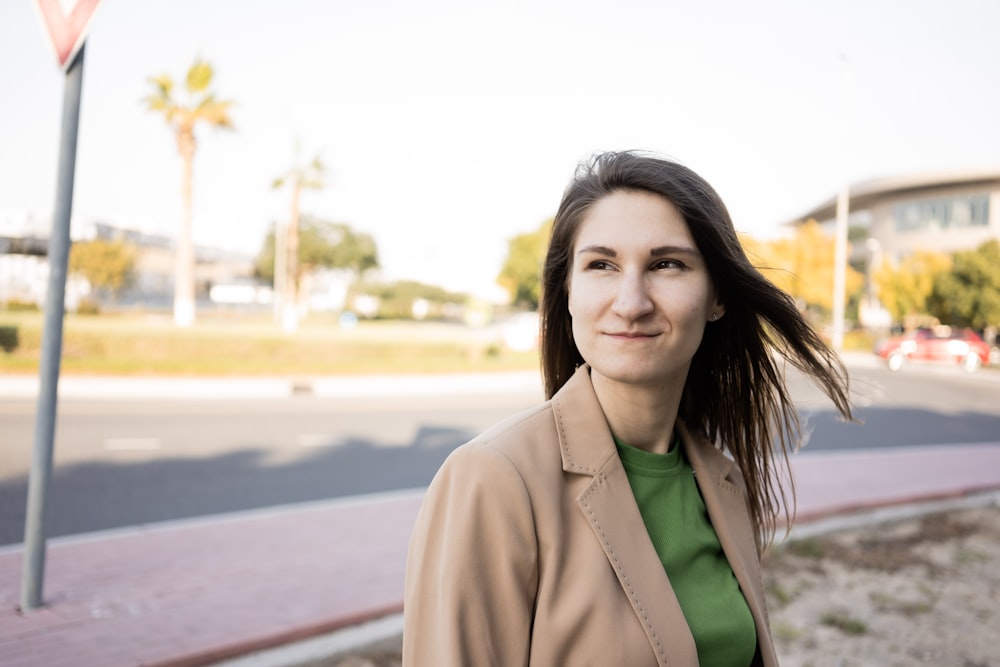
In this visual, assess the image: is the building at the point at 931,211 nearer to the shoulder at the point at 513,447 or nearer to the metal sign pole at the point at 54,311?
the metal sign pole at the point at 54,311

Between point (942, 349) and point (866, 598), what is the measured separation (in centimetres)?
3010

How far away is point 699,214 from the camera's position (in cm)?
191

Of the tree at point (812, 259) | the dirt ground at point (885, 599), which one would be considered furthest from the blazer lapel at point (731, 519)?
the tree at point (812, 259)

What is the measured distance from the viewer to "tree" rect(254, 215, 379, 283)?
65.6m

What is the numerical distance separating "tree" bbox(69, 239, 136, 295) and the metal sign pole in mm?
44422

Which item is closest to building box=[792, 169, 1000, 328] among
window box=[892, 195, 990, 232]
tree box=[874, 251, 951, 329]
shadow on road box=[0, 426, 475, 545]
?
window box=[892, 195, 990, 232]

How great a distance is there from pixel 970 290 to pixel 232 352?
108 feet

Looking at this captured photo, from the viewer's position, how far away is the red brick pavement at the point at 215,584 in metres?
4.24

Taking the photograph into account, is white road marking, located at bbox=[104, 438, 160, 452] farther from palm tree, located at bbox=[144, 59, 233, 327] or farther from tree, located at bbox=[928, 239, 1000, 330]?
tree, located at bbox=[928, 239, 1000, 330]

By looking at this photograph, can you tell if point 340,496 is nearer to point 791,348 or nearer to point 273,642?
point 273,642

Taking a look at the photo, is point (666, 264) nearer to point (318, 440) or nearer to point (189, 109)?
point (318, 440)

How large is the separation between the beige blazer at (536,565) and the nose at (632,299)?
293 mm

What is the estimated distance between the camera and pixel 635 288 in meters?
1.81

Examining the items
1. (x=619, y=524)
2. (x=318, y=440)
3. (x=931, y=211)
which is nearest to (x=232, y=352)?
(x=318, y=440)
